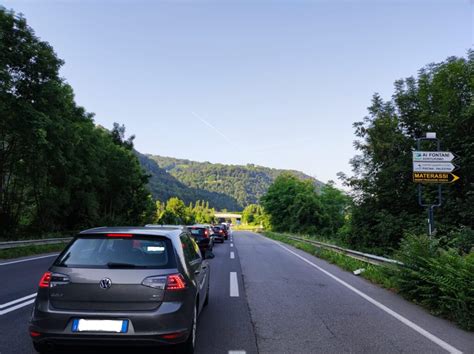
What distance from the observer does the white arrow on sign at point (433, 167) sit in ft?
38.2

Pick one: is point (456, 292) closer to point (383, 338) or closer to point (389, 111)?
point (383, 338)

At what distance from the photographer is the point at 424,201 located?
18078 mm

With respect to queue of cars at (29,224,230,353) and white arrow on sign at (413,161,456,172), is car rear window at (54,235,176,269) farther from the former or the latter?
white arrow on sign at (413,161,456,172)

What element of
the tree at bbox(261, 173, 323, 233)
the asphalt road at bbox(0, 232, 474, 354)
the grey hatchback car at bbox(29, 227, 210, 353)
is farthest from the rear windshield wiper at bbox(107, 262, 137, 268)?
the tree at bbox(261, 173, 323, 233)

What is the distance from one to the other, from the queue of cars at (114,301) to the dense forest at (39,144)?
59.6 feet

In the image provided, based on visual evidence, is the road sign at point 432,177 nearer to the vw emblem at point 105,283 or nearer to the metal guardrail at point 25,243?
the vw emblem at point 105,283

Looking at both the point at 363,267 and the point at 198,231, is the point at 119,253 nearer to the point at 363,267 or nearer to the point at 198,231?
the point at 363,267

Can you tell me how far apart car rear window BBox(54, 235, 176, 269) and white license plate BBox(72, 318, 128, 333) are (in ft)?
1.87

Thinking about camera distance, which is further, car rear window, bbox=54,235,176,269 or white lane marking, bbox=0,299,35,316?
white lane marking, bbox=0,299,35,316

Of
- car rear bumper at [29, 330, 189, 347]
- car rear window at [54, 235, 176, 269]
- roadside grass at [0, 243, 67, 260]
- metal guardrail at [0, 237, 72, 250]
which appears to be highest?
car rear window at [54, 235, 176, 269]

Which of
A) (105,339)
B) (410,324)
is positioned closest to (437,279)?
(410,324)

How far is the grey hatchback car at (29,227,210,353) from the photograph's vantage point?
4008 mm

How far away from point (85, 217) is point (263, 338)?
37060 mm

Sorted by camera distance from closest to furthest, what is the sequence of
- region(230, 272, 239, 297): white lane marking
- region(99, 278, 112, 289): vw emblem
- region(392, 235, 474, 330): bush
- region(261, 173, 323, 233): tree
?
1. region(99, 278, 112, 289): vw emblem
2. region(392, 235, 474, 330): bush
3. region(230, 272, 239, 297): white lane marking
4. region(261, 173, 323, 233): tree
